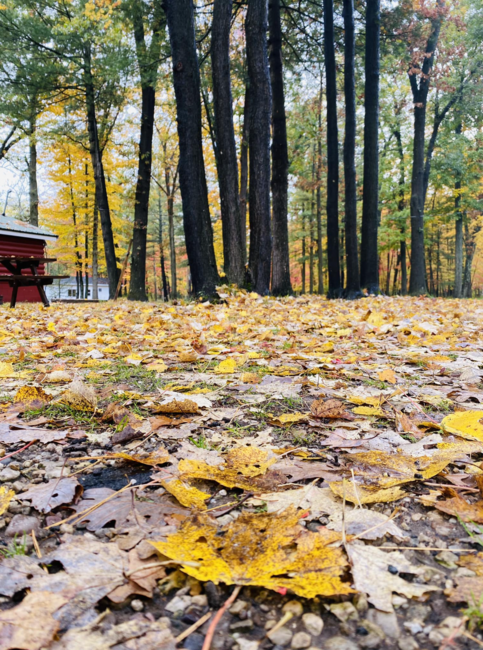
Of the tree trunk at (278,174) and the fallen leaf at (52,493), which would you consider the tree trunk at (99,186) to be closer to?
the tree trunk at (278,174)

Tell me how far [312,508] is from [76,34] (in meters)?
13.6

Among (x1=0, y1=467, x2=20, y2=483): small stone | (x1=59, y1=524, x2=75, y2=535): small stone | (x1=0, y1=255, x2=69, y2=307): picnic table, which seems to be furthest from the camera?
(x1=0, y1=255, x2=69, y2=307): picnic table

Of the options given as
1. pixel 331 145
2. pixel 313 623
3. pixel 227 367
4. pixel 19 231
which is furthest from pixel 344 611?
pixel 19 231

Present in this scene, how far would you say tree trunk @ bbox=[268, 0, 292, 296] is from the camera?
8.91m

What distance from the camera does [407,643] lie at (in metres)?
0.58

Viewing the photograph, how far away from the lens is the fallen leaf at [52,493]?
94 centimetres

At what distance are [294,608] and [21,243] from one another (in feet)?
49.9

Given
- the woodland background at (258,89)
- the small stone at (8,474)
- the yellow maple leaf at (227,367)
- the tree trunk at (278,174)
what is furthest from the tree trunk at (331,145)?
the small stone at (8,474)

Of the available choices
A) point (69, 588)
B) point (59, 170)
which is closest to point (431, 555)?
point (69, 588)

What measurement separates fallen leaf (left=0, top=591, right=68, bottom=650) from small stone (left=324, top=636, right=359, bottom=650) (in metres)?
0.38

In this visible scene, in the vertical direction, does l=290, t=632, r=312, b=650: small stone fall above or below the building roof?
below

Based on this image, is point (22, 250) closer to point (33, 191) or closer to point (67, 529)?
point (33, 191)

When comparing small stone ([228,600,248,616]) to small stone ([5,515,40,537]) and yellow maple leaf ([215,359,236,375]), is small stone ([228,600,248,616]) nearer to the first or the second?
small stone ([5,515,40,537])

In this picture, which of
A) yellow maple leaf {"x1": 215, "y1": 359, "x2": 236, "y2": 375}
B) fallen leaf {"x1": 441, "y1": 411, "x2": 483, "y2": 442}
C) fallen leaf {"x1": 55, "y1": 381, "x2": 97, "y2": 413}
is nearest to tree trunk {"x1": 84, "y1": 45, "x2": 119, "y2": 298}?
yellow maple leaf {"x1": 215, "y1": 359, "x2": 236, "y2": 375}
